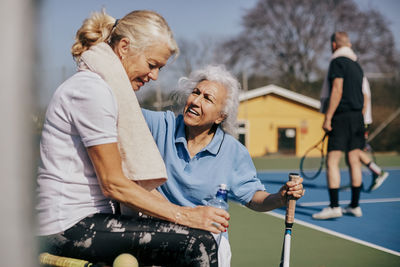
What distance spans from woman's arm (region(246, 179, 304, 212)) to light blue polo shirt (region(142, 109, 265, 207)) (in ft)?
0.15

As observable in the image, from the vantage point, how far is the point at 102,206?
212cm

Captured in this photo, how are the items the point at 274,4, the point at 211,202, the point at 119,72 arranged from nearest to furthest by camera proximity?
the point at 119,72, the point at 211,202, the point at 274,4

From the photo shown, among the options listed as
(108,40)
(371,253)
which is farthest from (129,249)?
(371,253)

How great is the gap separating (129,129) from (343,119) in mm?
4384

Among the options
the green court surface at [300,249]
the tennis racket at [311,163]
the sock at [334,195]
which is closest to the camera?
the green court surface at [300,249]

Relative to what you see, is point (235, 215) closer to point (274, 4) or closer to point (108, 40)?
point (108, 40)

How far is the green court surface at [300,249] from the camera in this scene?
4.02 metres

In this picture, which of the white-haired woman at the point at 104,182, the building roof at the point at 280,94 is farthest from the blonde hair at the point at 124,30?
the building roof at the point at 280,94

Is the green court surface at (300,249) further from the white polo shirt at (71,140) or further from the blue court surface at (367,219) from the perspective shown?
the white polo shirt at (71,140)

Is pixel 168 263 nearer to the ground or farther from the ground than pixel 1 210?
nearer to the ground

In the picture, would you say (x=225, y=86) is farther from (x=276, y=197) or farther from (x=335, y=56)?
(x=335, y=56)

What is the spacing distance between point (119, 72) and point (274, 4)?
3267 cm

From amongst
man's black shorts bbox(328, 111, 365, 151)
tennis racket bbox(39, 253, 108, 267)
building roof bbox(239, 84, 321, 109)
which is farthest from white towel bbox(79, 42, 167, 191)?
building roof bbox(239, 84, 321, 109)

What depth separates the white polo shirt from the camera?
1.89 m
